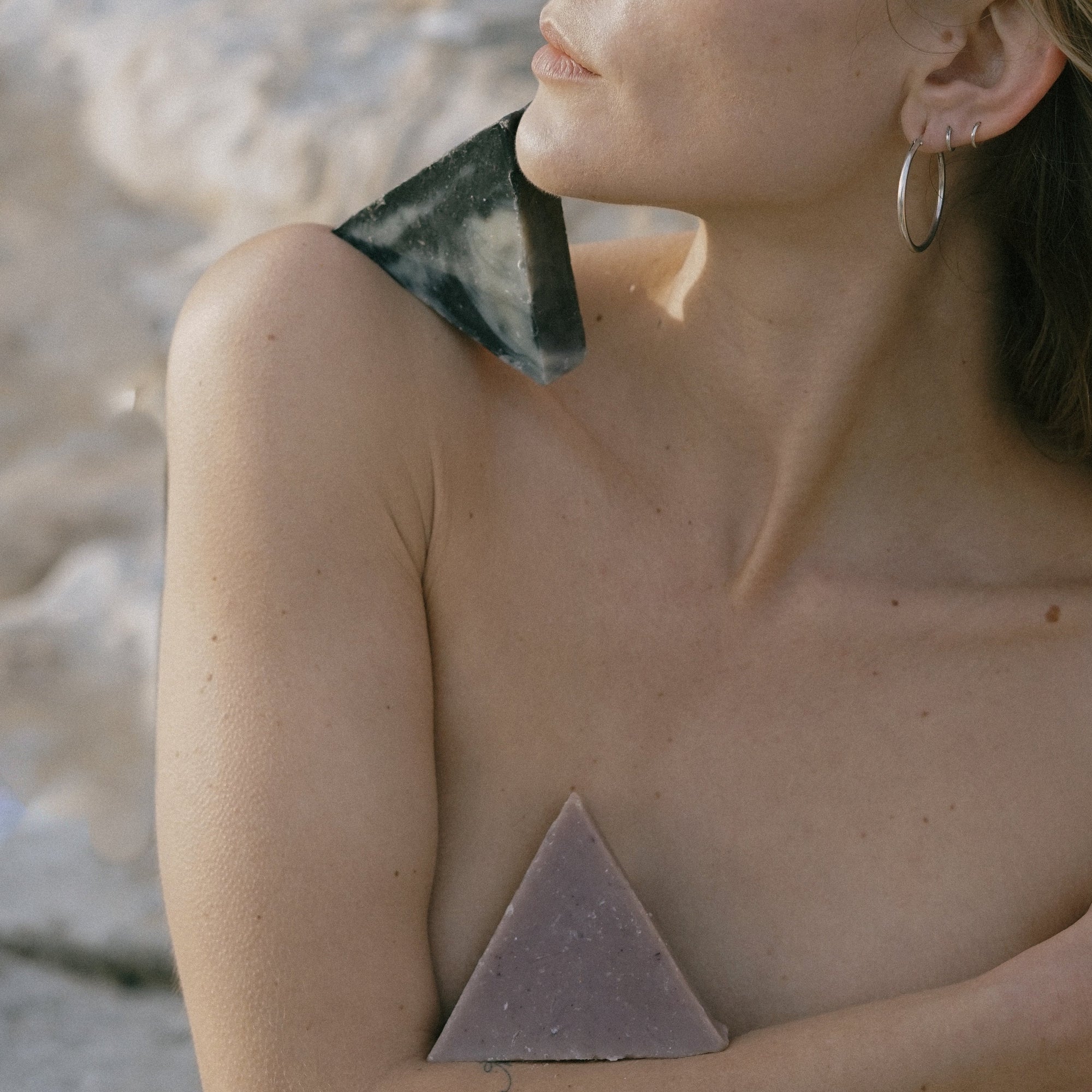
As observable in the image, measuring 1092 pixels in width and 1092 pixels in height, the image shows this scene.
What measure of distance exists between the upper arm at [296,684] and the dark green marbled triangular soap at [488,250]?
0.06 m

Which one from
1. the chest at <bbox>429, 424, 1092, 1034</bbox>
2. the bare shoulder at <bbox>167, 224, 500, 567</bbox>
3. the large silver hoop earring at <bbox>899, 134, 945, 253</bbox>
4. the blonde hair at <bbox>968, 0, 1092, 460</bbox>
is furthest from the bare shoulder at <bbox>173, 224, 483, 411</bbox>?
the blonde hair at <bbox>968, 0, 1092, 460</bbox>

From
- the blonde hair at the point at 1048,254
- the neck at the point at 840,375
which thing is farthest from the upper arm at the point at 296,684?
the blonde hair at the point at 1048,254

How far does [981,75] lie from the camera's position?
1416 millimetres

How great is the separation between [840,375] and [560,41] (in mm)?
462

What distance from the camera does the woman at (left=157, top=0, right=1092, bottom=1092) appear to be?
52.8 inches

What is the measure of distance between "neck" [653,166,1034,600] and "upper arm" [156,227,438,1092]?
1.17 ft

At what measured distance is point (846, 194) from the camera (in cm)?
147

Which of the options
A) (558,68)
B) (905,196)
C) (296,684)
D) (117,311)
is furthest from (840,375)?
(117,311)

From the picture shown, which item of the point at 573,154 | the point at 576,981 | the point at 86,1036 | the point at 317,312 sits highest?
the point at 573,154

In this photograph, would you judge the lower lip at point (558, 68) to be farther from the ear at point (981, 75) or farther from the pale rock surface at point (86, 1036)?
the pale rock surface at point (86, 1036)

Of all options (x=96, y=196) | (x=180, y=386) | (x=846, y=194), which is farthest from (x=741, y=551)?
(x=96, y=196)

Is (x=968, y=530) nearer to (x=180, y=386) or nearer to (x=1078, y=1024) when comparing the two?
(x=1078, y=1024)

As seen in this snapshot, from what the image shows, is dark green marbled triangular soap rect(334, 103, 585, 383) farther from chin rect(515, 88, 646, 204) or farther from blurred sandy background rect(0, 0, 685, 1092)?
blurred sandy background rect(0, 0, 685, 1092)

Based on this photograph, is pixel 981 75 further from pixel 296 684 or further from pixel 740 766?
pixel 296 684
